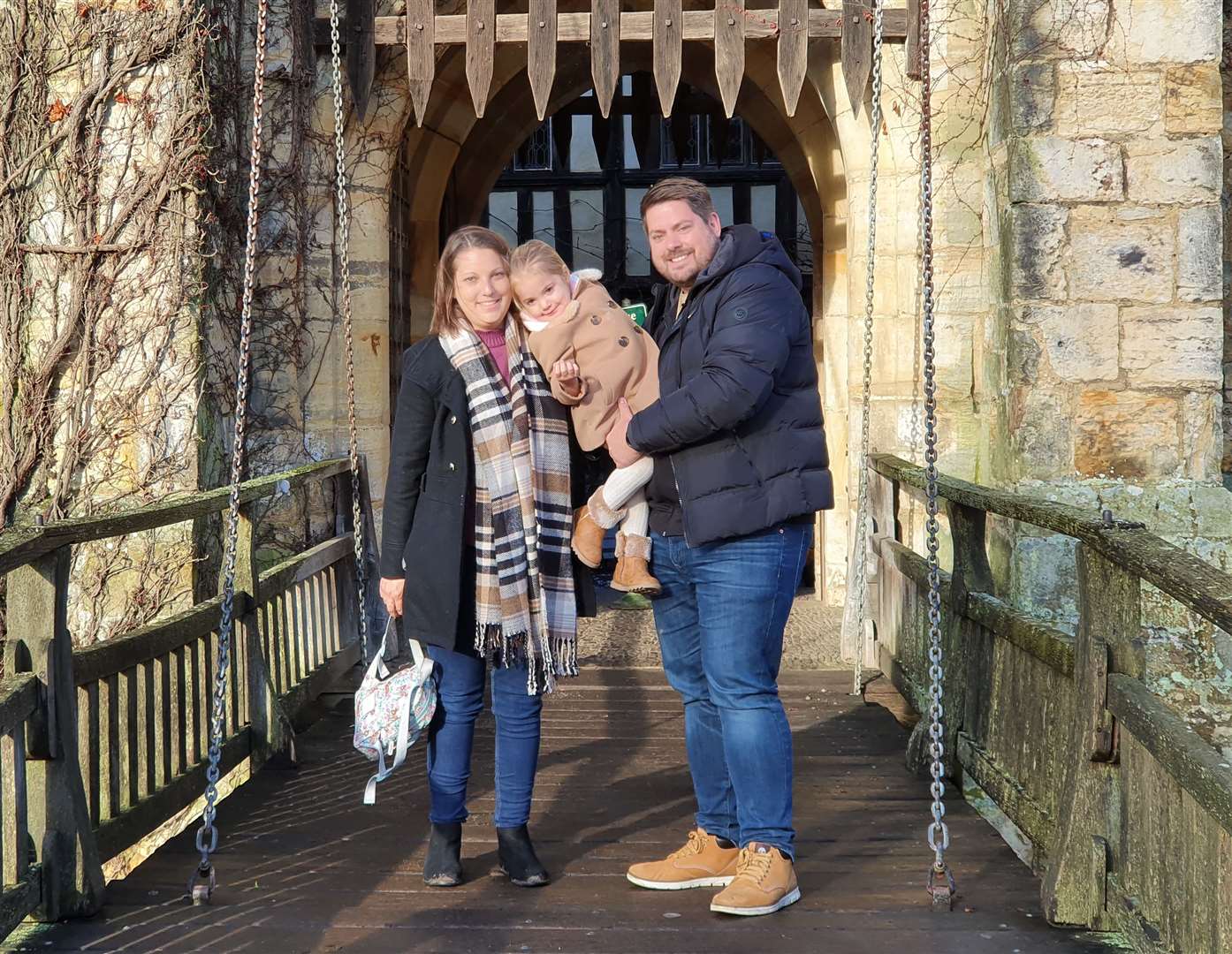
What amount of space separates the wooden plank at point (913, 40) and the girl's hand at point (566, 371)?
383cm

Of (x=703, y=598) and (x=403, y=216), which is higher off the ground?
(x=403, y=216)

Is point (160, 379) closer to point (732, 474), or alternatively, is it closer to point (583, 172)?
point (732, 474)

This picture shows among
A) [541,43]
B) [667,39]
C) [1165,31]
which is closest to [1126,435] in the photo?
[1165,31]

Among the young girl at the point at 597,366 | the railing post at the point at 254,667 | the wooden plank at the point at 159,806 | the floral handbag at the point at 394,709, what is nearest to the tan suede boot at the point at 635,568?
the young girl at the point at 597,366

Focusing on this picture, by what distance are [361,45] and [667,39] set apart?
1.36m

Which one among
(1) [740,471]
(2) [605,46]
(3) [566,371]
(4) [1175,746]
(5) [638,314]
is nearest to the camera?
(4) [1175,746]

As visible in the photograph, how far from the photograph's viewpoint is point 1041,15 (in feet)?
18.9

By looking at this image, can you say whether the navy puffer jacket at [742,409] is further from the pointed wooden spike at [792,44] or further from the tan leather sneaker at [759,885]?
the pointed wooden spike at [792,44]

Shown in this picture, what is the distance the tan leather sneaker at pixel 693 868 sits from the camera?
10.5 feet

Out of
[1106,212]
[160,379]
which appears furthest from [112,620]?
[1106,212]

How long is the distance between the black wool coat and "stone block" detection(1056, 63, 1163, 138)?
141 inches

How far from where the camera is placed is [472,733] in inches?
128

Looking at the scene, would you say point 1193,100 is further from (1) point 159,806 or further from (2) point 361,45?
(1) point 159,806

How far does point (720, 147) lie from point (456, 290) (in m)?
10.00
